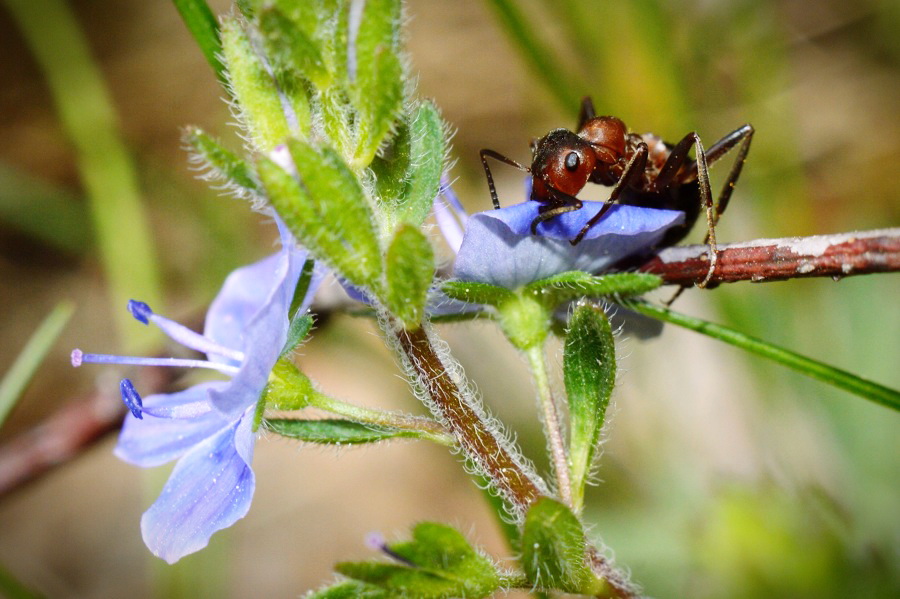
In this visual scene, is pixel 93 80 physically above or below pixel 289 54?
above

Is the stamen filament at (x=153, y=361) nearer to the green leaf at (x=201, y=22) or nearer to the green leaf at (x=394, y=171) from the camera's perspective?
the green leaf at (x=394, y=171)

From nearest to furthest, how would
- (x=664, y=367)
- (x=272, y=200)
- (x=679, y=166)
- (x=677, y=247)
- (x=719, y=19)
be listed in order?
(x=272, y=200) < (x=677, y=247) < (x=679, y=166) < (x=664, y=367) < (x=719, y=19)

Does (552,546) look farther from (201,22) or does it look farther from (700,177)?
(201,22)

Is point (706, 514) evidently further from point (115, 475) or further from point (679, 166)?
point (115, 475)

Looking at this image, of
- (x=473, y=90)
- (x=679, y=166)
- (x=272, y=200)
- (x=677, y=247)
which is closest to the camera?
(x=272, y=200)

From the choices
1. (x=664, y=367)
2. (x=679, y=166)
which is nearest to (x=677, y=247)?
(x=679, y=166)

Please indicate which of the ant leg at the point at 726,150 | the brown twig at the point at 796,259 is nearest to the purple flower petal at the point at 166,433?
the brown twig at the point at 796,259

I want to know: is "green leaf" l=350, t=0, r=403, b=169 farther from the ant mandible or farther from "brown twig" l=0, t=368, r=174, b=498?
"brown twig" l=0, t=368, r=174, b=498
